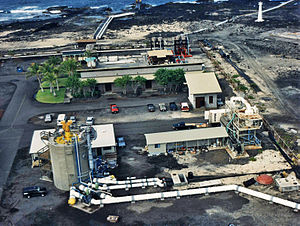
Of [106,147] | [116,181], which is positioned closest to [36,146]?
[106,147]

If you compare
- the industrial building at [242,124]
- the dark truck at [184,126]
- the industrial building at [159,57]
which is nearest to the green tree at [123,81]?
the industrial building at [159,57]

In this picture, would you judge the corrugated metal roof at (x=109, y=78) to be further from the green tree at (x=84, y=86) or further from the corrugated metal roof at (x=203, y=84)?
the corrugated metal roof at (x=203, y=84)

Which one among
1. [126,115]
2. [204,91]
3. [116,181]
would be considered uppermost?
[204,91]

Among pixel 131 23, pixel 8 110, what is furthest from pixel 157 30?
pixel 8 110

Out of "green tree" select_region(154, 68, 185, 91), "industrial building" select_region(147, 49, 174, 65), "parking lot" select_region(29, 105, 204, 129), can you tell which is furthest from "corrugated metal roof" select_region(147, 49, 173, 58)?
"parking lot" select_region(29, 105, 204, 129)

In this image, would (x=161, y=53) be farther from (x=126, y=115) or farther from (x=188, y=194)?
(x=188, y=194)

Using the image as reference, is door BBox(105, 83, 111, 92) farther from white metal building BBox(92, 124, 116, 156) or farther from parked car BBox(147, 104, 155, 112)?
white metal building BBox(92, 124, 116, 156)

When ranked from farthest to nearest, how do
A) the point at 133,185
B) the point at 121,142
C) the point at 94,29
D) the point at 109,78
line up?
1. the point at 94,29
2. the point at 109,78
3. the point at 121,142
4. the point at 133,185
